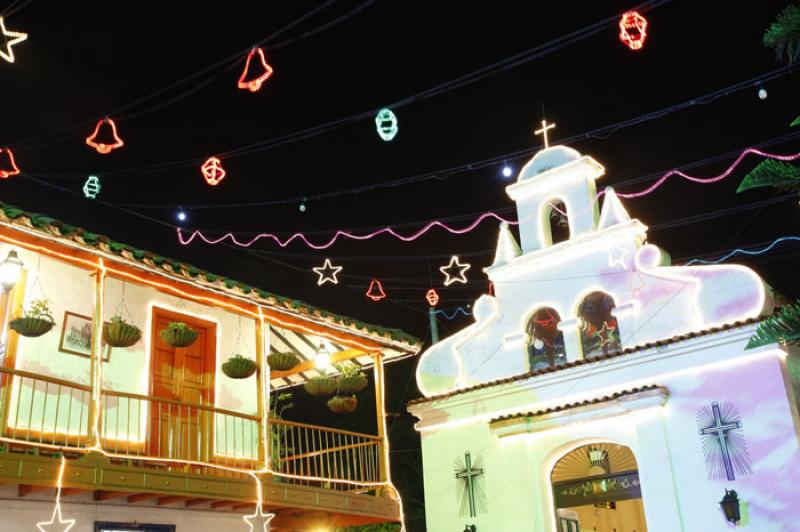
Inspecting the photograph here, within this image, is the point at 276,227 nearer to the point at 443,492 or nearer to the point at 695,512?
the point at 443,492

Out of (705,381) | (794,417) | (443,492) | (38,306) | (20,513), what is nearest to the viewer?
(20,513)

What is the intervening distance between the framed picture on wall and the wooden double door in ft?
3.20

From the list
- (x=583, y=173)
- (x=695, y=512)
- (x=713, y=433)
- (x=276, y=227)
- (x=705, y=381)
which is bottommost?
(x=695, y=512)

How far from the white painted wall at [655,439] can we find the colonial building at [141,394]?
268 centimetres

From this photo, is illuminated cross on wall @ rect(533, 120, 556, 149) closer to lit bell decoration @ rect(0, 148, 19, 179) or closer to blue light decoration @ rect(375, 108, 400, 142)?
blue light decoration @ rect(375, 108, 400, 142)

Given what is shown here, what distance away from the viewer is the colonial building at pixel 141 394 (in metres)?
9.94

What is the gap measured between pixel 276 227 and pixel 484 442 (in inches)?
370

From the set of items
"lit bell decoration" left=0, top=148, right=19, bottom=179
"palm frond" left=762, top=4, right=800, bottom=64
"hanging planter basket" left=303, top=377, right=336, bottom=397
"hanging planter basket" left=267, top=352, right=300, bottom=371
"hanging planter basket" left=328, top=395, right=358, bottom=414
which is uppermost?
"lit bell decoration" left=0, top=148, right=19, bottom=179

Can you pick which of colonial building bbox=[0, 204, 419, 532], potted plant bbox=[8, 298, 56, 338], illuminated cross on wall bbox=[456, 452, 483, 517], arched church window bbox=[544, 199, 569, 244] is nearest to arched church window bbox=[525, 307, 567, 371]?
arched church window bbox=[544, 199, 569, 244]

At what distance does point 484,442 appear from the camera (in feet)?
53.8

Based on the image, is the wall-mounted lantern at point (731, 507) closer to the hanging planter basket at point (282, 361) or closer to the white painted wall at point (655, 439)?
the white painted wall at point (655, 439)

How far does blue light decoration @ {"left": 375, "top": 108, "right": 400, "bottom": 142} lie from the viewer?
11703 mm

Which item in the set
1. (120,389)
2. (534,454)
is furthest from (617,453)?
(120,389)

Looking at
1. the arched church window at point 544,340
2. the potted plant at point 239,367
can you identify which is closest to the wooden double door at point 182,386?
the potted plant at point 239,367
